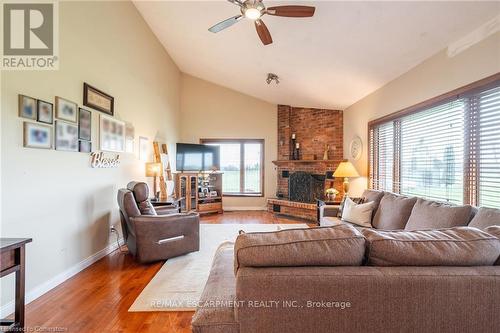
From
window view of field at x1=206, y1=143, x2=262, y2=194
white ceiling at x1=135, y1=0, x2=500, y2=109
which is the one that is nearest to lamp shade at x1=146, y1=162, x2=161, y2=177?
window view of field at x1=206, y1=143, x2=262, y2=194

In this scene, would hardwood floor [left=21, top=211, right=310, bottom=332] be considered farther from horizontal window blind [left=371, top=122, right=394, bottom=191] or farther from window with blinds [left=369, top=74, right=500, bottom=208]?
horizontal window blind [left=371, top=122, right=394, bottom=191]

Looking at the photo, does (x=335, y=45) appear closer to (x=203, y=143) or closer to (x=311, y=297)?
(x=311, y=297)

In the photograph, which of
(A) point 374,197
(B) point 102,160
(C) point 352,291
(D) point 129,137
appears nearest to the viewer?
(C) point 352,291

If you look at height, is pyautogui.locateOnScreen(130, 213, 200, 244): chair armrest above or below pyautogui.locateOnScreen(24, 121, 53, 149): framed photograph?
below

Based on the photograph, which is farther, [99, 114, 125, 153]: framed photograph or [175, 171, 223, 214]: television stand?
[175, 171, 223, 214]: television stand

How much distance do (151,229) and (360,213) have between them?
2677 mm

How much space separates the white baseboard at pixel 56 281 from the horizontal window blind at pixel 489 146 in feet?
14.3

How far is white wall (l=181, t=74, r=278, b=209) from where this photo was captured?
6809 mm

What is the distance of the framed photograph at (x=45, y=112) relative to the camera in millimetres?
2348

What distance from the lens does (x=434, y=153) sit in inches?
124

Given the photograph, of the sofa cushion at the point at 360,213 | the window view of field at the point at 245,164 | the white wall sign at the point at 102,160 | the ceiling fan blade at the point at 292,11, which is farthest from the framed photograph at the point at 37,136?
the window view of field at the point at 245,164

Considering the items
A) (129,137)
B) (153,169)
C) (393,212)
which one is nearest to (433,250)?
(393,212)

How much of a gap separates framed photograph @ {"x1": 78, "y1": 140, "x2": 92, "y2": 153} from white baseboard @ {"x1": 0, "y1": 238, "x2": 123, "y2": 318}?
4.33 ft

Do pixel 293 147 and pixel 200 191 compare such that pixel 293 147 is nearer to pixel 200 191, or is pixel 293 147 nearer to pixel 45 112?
pixel 200 191
